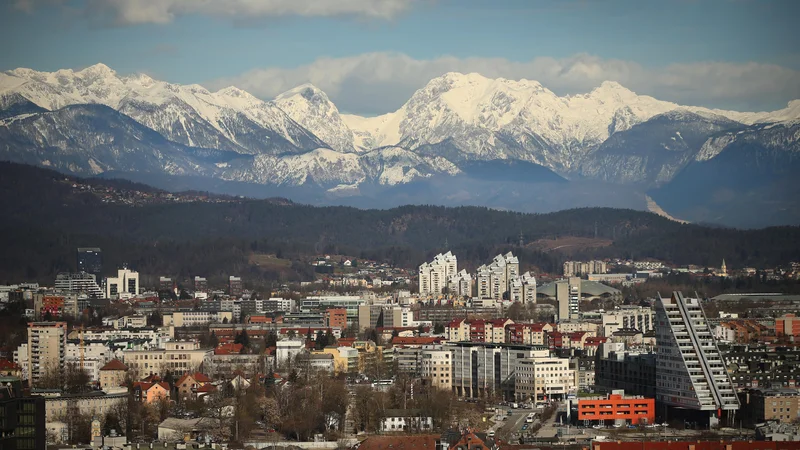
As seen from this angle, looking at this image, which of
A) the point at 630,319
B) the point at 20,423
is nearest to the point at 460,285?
the point at 630,319

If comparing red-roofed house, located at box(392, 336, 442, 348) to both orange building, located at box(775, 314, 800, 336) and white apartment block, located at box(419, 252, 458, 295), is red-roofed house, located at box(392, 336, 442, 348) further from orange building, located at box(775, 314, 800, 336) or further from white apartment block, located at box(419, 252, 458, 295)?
white apartment block, located at box(419, 252, 458, 295)

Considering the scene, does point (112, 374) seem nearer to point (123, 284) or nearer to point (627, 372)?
point (627, 372)

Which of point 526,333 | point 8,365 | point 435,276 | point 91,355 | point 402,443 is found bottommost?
point 402,443

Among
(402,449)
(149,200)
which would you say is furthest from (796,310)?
→ (149,200)

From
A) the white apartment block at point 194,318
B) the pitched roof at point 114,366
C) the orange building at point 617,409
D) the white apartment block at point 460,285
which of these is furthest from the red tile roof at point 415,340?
the white apartment block at point 460,285

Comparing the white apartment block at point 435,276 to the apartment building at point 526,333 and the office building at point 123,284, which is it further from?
the apartment building at point 526,333
